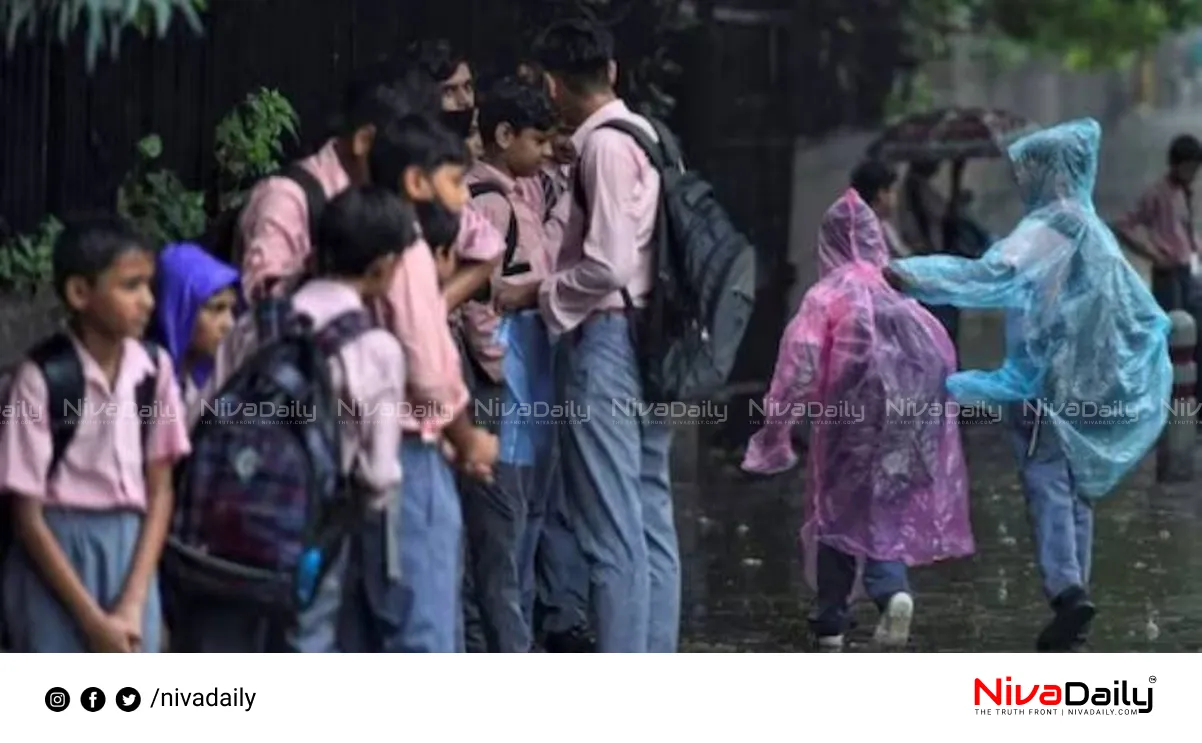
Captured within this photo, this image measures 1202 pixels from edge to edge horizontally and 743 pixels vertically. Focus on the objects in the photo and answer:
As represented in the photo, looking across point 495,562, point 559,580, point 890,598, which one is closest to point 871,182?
point 890,598

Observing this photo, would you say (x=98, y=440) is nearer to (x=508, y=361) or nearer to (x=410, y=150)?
(x=410, y=150)

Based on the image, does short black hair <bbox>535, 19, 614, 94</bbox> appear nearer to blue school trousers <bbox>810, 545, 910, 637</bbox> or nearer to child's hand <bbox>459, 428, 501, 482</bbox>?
child's hand <bbox>459, 428, 501, 482</bbox>

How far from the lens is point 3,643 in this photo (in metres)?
7.63

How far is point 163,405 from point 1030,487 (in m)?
3.27

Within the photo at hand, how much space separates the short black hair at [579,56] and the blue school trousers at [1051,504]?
179 centimetres

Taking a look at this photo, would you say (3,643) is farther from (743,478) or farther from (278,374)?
(743,478)

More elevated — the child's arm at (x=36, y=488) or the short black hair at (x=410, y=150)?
the short black hair at (x=410, y=150)

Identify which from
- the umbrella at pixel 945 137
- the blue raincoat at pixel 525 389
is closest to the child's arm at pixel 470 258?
the blue raincoat at pixel 525 389

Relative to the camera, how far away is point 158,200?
960 centimetres

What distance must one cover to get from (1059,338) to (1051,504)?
48 cm

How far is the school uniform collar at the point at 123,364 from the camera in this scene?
7262mm
